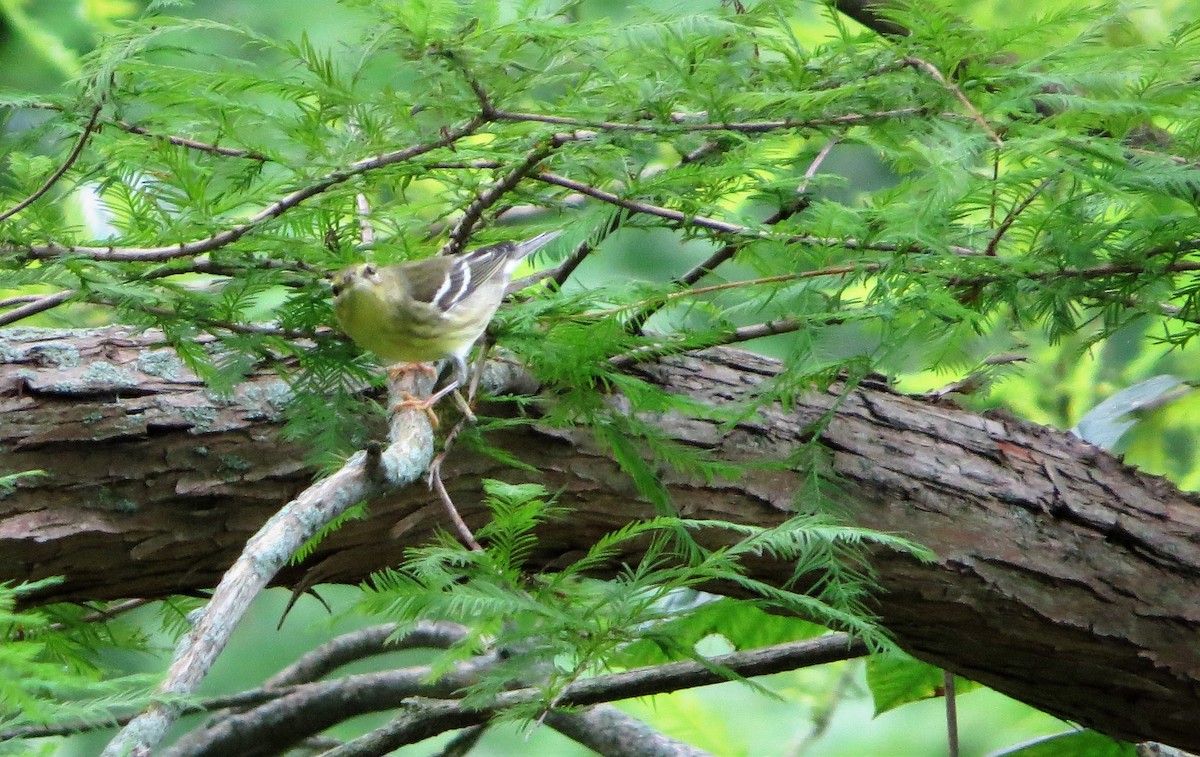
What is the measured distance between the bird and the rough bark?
1.01 feet

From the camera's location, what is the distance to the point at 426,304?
10.5ft

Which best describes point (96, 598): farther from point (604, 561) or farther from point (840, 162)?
point (840, 162)

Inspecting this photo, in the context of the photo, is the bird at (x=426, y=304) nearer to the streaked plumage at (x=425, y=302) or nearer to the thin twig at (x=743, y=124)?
the streaked plumage at (x=425, y=302)

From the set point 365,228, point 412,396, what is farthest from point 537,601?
point 365,228

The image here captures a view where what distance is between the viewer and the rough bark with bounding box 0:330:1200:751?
2.55 meters

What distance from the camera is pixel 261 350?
7.77 ft

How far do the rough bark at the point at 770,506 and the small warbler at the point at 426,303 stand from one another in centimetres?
31

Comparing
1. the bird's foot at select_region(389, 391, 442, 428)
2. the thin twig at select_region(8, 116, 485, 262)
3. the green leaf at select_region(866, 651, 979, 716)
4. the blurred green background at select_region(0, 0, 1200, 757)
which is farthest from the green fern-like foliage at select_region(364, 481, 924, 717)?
the green leaf at select_region(866, 651, 979, 716)

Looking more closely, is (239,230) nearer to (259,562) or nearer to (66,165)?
(66,165)

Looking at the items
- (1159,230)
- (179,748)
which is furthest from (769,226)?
(179,748)

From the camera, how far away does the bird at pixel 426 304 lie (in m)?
2.56

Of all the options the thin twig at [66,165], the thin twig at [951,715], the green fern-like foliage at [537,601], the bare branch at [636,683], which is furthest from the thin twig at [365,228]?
the thin twig at [951,715]

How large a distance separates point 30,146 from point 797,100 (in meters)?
1.55

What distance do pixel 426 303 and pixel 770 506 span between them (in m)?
1.16
